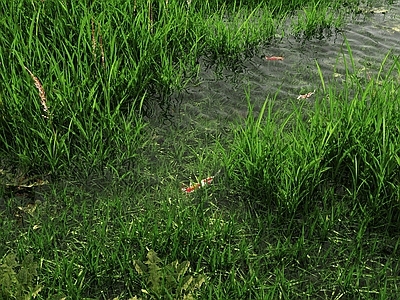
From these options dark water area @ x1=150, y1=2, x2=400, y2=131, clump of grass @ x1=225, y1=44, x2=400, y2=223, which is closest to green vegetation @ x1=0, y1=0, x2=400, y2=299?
clump of grass @ x1=225, y1=44, x2=400, y2=223

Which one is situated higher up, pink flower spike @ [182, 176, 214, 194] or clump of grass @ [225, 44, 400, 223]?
Result: clump of grass @ [225, 44, 400, 223]

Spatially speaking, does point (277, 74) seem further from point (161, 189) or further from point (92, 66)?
point (161, 189)

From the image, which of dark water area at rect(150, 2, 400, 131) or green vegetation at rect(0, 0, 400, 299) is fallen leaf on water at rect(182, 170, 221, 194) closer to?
green vegetation at rect(0, 0, 400, 299)

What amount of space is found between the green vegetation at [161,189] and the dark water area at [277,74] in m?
0.11

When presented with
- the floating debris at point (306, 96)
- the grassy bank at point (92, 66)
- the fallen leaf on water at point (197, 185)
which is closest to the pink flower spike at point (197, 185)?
the fallen leaf on water at point (197, 185)

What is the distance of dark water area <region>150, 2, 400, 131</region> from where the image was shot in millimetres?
2344

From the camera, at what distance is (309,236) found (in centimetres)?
170

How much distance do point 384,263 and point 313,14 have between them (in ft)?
6.88

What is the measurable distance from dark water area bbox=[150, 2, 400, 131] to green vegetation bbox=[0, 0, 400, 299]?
11 centimetres

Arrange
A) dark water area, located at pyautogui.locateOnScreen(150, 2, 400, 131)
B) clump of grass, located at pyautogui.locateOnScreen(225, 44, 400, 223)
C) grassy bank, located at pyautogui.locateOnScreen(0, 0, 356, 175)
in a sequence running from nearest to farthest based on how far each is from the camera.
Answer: clump of grass, located at pyautogui.locateOnScreen(225, 44, 400, 223) → grassy bank, located at pyautogui.locateOnScreen(0, 0, 356, 175) → dark water area, located at pyautogui.locateOnScreen(150, 2, 400, 131)

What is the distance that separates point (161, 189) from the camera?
74.4 inches

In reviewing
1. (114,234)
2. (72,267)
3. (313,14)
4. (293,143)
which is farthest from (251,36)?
(72,267)

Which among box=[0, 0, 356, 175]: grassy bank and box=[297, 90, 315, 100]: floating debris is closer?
box=[0, 0, 356, 175]: grassy bank

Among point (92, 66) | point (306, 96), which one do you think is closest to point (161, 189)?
point (92, 66)
